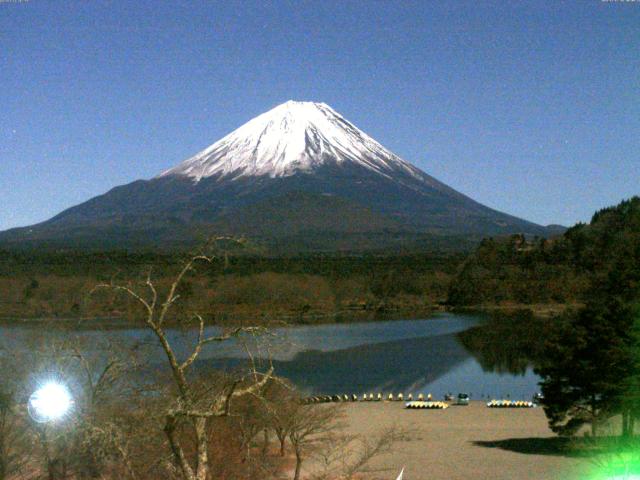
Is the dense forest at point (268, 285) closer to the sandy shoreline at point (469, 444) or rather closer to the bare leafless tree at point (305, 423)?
the sandy shoreline at point (469, 444)

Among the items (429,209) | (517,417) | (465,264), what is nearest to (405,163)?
(429,209)

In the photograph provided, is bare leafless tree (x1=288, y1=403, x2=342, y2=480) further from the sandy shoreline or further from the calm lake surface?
the calm lake surface

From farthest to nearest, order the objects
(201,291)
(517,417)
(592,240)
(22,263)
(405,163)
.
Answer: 1. (405,163)
2. (592,240)
3. (22,263)
4. (201,291)
5. (517,417)

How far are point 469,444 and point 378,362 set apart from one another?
17.4m

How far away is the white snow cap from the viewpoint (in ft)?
521

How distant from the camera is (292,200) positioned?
135875 millimetres

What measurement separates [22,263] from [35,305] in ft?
57.3

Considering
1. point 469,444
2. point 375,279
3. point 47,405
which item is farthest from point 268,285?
point 47,405

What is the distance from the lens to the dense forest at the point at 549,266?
217 ft

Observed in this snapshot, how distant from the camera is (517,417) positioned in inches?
842

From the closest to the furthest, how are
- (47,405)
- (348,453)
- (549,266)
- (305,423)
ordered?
(47,405) < (348,453) < (305,423) < (549,266)

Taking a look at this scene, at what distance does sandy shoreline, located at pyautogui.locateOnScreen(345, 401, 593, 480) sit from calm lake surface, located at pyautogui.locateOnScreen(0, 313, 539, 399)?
2.48 meters

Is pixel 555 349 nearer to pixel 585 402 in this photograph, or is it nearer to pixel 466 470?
pixel 585 402

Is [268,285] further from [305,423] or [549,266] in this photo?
[305,423]
